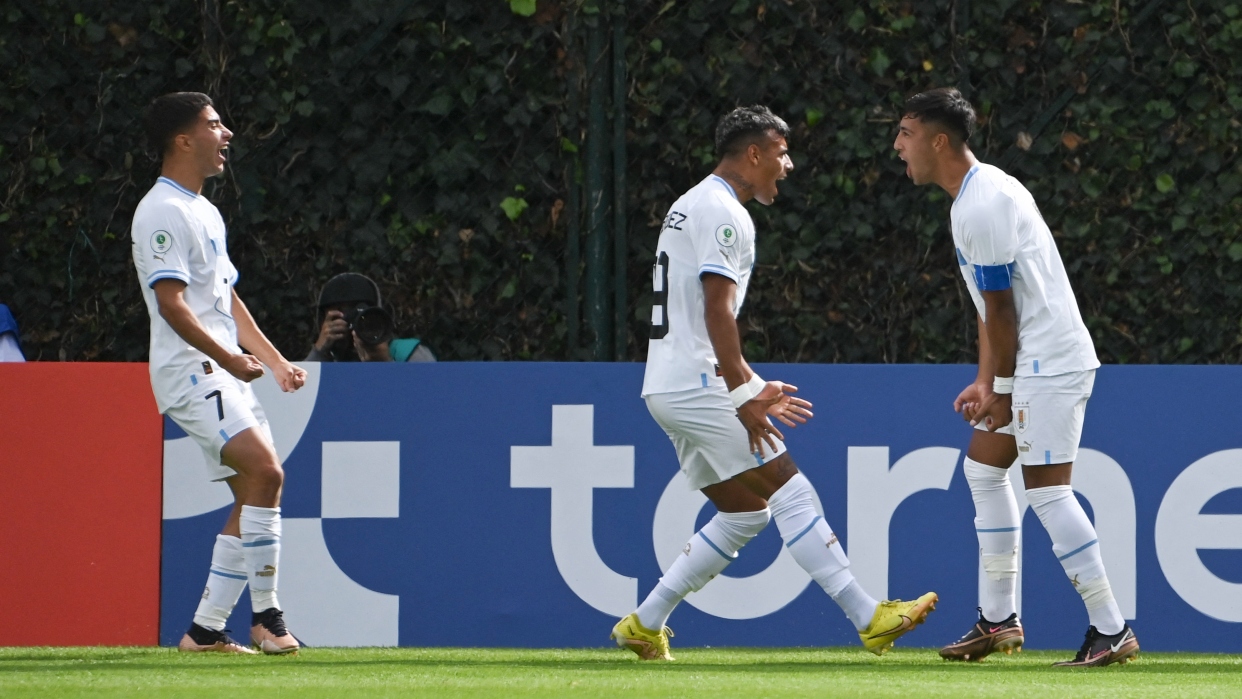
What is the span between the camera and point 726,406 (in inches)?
211

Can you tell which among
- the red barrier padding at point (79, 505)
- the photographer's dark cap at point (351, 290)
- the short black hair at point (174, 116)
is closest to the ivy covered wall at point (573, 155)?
the photographer's dark cap at point (351, 290)

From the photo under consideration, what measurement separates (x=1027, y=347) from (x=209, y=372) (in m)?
2.80

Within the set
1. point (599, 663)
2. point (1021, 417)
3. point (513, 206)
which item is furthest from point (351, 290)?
point (1021, 417)

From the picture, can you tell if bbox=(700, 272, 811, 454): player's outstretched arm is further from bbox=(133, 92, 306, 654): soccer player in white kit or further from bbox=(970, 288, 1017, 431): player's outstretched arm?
bbox=(133, 92, 306, 654): soccer player in white kit

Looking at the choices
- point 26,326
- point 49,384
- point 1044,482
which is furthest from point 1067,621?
point 26,326

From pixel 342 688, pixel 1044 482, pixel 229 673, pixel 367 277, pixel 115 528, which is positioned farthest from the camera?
pixel 367 277

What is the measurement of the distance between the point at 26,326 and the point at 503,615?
2.71 meters

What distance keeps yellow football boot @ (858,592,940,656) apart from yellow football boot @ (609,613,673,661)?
733mm

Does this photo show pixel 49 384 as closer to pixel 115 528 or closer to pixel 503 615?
pixel 115 528

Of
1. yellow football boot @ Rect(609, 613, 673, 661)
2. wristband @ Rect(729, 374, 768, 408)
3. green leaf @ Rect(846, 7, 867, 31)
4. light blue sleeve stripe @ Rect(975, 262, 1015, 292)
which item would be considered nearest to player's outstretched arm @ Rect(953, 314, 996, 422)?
light blue sleeve stripe @ Rect(975, 262, 1015, 292)

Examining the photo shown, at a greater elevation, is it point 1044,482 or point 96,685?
point 1044,482

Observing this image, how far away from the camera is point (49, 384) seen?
6598mm

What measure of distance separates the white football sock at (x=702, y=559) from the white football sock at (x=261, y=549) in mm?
1301

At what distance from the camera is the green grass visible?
4391mm
